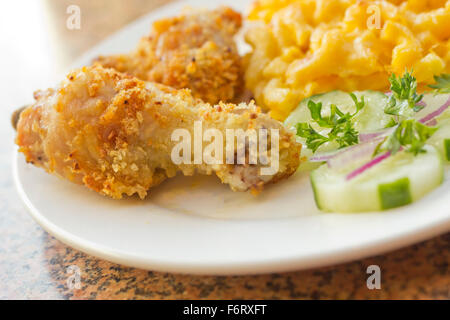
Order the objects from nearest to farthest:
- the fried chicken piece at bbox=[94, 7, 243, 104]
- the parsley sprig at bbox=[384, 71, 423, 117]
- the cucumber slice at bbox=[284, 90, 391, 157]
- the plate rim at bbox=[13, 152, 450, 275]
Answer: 1. the plate rim at bbox=[13, 152, 450, 275]
2. the parsley sprig at bbox=[384, 71, 423, 117]
3. the cucumber slice at bbox=[284, 90, 391, 157]
4. the fried chicken piece at bbox=[94, 7, 243, 104]

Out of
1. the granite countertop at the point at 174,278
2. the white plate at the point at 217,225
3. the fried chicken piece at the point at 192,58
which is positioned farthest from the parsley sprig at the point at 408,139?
the fried chicken piece at the point at 192,58

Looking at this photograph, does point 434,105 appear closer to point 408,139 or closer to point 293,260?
point 408,139

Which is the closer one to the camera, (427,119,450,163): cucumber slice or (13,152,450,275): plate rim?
(13,152,450,275): plate rim

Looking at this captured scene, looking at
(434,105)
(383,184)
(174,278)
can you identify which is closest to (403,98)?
(434,105)

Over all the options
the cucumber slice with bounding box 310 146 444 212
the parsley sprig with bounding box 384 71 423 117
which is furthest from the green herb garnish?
the cucumber slice with bounding box 310 146 444 212

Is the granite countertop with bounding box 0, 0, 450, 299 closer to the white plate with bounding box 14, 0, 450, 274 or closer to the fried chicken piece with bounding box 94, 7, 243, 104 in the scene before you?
the white plate with bounding box 14, 0, 450, 274

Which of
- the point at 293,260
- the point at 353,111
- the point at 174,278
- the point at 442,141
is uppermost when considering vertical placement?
the point at 353,111

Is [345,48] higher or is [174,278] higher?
[345,48]
